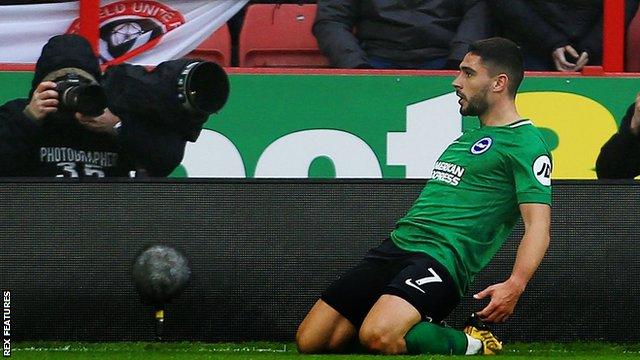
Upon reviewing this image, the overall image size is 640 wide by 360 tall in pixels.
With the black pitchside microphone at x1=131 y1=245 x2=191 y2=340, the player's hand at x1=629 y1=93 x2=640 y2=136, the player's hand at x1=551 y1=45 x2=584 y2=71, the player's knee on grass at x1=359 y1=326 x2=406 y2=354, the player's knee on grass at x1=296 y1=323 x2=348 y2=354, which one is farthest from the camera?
the player's hand at x1=551 y1=45 x2=584 y2=71

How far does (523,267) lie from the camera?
237 inches

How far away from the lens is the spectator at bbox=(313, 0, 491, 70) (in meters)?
8.28

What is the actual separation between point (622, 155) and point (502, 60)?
205 cm

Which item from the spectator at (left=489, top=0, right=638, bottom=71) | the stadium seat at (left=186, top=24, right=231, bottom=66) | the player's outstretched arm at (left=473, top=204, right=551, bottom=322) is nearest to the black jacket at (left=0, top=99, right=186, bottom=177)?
the stadium seat at (left=186, top=24, right=231, bottom=66)

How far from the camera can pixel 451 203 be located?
6523 millimetres

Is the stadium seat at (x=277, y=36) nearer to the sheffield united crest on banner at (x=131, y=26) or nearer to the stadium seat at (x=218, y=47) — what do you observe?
the stadium seat at (x=218, y=47)

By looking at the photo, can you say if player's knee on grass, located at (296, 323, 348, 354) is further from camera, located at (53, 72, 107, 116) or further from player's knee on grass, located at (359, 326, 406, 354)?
camera, located at (53, 72, 107, 116)

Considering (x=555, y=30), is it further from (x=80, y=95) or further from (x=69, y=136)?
(x=69, y=136)

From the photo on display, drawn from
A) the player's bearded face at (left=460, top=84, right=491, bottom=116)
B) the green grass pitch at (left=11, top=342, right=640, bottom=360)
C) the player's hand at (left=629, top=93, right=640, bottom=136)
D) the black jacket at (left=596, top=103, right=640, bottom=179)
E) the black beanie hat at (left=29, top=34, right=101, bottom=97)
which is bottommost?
the green grass pitch at (left=11, top=342, right=640, bottom=360)

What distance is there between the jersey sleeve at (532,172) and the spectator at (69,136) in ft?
8.55

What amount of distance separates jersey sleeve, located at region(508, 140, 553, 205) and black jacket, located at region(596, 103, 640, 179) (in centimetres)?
208

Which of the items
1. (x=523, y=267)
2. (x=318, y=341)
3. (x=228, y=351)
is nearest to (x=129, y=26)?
(x=228, y=351)

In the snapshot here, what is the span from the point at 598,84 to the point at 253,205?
7.09ft

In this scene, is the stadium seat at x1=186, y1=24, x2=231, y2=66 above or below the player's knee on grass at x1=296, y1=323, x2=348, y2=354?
above
